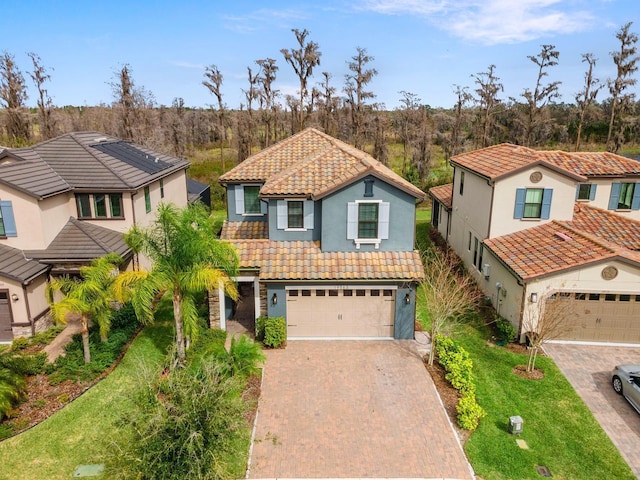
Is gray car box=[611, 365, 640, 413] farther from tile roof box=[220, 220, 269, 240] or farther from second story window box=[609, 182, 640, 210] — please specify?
second story window box=[609, 182, 640, 210]

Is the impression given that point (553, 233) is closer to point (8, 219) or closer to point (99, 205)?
point (99, 205)

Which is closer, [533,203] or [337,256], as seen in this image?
[337,256]

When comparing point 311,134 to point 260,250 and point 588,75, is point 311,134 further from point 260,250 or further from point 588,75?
point 588,75

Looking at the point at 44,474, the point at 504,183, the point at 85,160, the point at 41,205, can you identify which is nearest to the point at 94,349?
the point at 44,474

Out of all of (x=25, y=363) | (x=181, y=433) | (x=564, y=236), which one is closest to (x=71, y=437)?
(x=25, y=363)

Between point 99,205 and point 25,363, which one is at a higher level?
point 99,205

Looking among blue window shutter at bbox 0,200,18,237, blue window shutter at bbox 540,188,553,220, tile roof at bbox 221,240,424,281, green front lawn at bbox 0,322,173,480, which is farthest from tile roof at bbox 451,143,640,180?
blue window shutter at bbox 0,200,18,237
